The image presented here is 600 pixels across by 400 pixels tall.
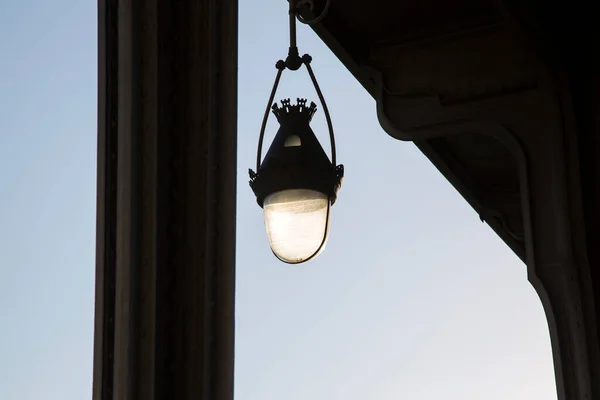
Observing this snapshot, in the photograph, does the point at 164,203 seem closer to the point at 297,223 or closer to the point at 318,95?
the point at 318,95

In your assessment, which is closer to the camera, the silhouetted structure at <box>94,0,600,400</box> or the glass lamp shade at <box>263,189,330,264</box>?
the silhouetted structure at <box>94,0,600,400</box>

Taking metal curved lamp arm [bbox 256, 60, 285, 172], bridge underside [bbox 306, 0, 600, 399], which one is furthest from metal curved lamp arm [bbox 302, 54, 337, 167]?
bridge underside [bbox 306, 0, 600, 399]

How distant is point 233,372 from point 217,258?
161 mm

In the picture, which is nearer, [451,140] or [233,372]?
[233,372]

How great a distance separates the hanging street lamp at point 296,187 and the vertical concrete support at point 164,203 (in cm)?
181

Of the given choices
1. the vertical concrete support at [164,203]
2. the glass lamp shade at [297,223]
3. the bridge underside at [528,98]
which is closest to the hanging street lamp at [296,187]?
the glass lamp shade at [297,223]

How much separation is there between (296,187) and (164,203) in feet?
6.43

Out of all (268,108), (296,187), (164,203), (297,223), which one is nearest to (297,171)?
(296,187)

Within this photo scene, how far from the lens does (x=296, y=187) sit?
3299 mm

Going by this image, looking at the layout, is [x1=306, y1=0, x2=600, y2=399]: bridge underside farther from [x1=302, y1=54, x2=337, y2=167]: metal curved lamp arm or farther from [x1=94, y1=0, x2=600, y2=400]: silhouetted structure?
[x1=302, y1=54, x2=337, y2=167]: metal curved lamp arm

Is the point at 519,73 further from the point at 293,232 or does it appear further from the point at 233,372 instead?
the point at 233,372

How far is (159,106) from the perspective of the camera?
1354mm

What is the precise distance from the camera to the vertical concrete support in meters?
1.28

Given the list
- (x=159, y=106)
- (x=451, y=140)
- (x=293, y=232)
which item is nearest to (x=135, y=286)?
(x=159, y=106)
